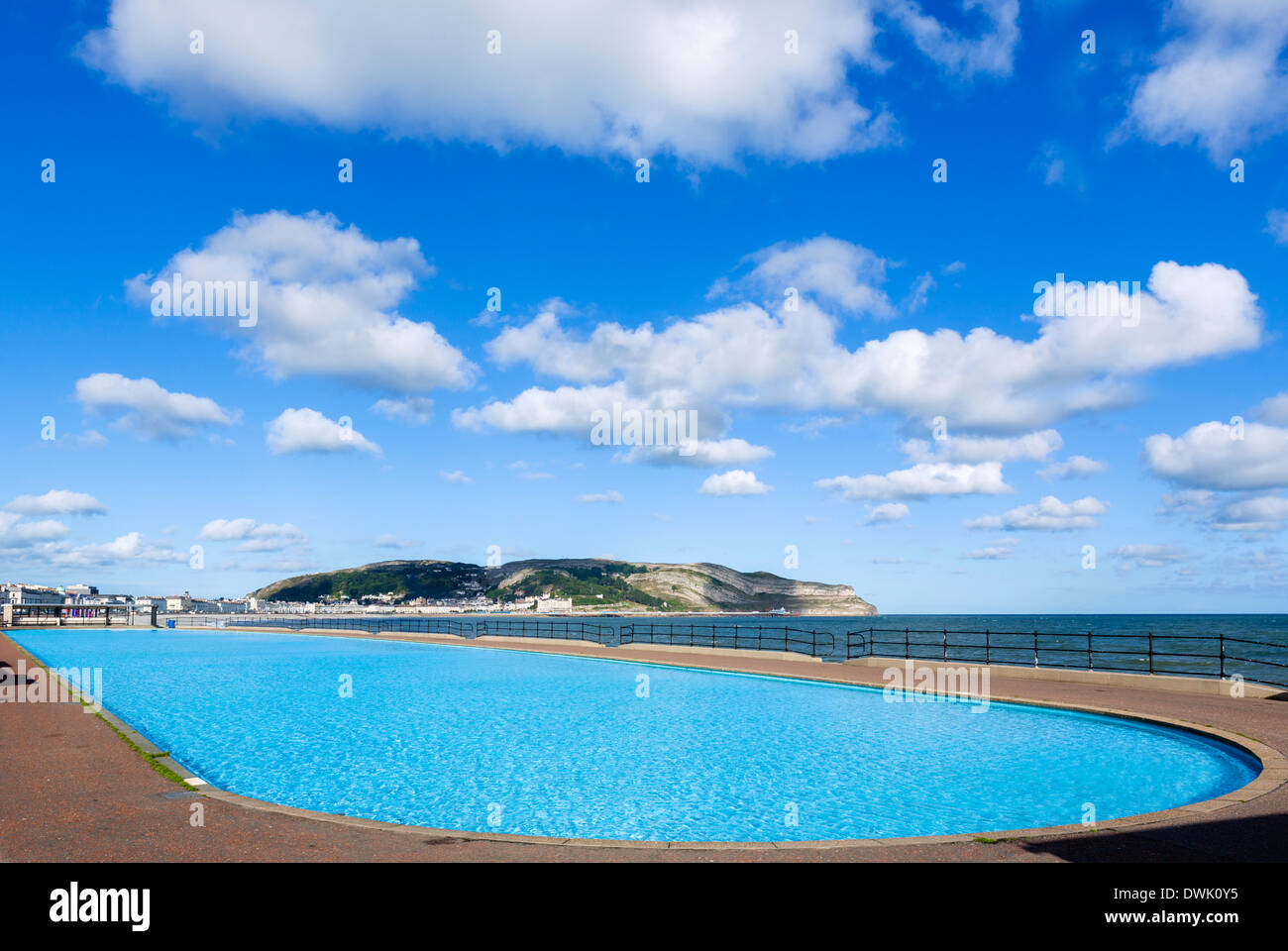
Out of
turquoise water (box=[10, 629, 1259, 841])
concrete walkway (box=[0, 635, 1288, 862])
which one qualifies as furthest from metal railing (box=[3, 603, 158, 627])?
concrete walkway (box=[0, 635, 1288, 862])

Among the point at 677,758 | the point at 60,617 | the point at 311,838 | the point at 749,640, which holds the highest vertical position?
the point at 311,838

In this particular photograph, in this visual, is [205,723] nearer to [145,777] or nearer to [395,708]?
[395,708]

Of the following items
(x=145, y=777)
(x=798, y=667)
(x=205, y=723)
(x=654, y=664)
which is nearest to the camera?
(x=145, y=777)

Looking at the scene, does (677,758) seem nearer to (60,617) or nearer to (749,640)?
(749,640)

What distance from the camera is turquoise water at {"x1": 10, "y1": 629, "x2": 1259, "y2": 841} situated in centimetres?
1045

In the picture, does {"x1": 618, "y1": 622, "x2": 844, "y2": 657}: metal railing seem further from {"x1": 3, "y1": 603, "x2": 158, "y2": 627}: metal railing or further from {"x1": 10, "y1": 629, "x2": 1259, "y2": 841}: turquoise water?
{"x1": 3, "y1": 603, "x2": 158, "y2": 627}: metal railing

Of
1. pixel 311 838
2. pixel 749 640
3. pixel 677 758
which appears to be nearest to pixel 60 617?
pixel 749 640

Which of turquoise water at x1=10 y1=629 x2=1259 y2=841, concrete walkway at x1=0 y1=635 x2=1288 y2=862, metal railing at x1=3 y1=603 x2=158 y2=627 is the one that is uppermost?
concrete walkway at x1=0 y1=635 x2=1288 y2=862

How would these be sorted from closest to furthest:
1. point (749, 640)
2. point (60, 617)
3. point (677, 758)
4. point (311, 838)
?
1. point (311, 838)
2. point (677, 758)
3. point (749, 640)
4. point (60, 617)

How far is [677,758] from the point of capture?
14.2 metres

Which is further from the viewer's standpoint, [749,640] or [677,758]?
[749,640]
